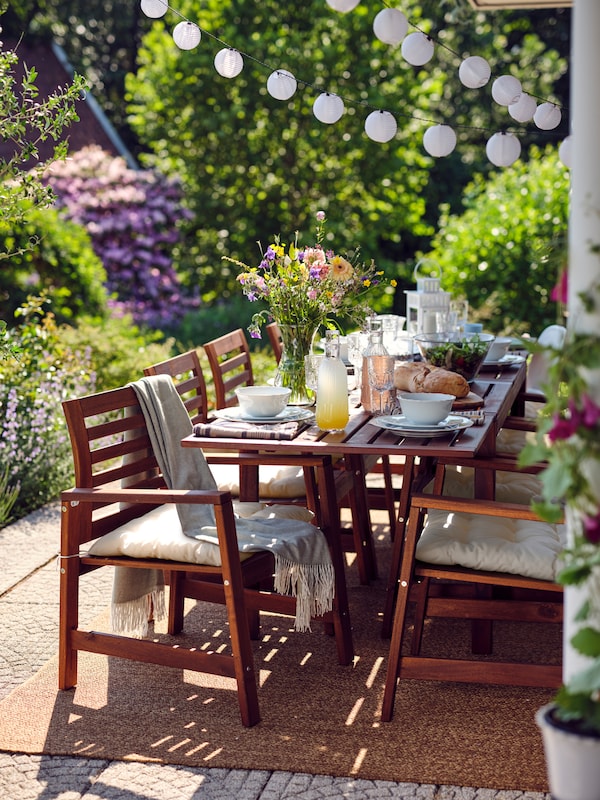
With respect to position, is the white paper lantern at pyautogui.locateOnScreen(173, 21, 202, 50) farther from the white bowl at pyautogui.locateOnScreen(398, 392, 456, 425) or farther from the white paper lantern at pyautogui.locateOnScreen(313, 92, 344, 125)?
the white bowl at pyautogui.locateOnScreen(398, 392, 456, 425)

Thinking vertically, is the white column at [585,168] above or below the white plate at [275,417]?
above

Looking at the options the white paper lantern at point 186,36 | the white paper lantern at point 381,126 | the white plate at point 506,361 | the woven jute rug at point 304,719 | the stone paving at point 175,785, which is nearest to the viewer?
the stone paving at point 175,785

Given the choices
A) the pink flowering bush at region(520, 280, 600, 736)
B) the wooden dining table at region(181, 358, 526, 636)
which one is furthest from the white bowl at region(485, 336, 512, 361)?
the pink flowering bush at region(520, 280, 600, 736)

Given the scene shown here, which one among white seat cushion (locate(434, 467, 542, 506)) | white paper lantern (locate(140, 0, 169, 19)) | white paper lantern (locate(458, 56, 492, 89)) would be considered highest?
white paper lantern (locate(140, 0, 169, 19))

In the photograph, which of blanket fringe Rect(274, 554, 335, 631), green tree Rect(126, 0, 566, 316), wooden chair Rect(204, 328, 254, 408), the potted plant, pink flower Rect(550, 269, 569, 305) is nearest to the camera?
the potted plant

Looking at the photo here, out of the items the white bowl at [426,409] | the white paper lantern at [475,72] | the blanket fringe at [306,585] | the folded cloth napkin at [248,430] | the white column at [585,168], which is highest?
the white paper lantern at [475,72]

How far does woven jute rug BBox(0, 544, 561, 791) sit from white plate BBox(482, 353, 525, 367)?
123 cm

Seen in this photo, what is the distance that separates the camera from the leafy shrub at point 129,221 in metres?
9.83

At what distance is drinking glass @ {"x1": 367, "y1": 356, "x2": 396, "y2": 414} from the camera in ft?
10.5

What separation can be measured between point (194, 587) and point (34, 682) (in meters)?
0.55

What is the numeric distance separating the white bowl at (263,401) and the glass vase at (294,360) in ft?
0.72

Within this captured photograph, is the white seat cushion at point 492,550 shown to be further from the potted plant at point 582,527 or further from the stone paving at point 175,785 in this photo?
the potted plant at point 582,527

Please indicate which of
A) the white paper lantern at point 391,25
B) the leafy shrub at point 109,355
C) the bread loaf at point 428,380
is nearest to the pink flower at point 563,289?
the bread loaf at point 428,380

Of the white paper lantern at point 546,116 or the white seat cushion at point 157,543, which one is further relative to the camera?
the white paper lantern at point 546,116
